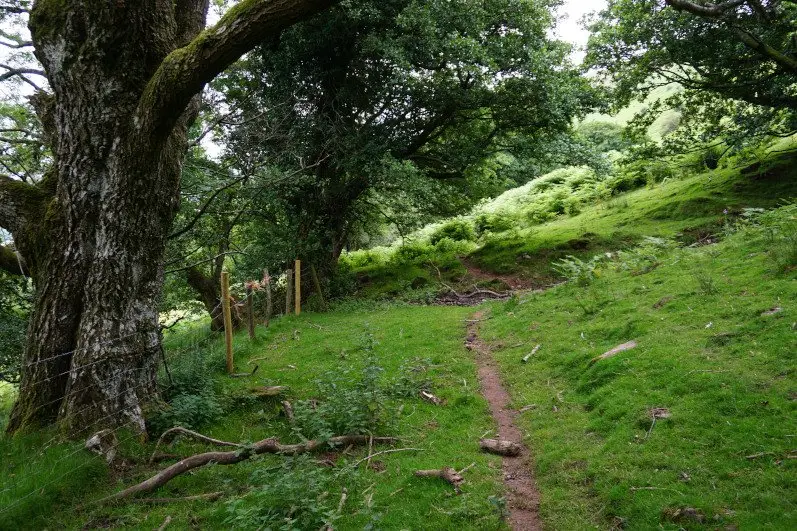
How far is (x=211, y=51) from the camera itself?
5293 mm

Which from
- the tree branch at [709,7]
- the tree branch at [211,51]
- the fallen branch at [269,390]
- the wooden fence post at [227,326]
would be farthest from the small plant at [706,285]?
the wooden fence post at [227,326]

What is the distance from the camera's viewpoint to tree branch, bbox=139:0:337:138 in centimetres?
490

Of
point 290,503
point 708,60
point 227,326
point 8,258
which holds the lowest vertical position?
point 290,503

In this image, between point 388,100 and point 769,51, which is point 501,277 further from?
point 769,51

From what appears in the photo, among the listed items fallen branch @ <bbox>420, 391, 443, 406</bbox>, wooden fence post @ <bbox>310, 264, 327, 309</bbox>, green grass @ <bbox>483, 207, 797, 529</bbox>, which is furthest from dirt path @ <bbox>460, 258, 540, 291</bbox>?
fallen branch @ <bbox>420, 391, 443, 406</bbox>

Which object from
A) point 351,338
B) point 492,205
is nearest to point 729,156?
point 492,205

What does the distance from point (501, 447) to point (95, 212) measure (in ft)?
19.8

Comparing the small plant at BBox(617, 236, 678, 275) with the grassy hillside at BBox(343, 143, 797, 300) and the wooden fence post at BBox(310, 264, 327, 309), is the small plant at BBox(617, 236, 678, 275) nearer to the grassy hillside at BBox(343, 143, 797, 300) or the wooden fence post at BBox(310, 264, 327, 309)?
the grassy hillside at BBox(343, 143, 797, 300)

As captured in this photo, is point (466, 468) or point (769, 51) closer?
point (466, 468)

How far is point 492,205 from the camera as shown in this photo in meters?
28.6

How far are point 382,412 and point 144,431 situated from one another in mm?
3158

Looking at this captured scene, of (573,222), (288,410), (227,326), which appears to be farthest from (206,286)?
(573,222)

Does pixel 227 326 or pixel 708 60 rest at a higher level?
pixel 708 60

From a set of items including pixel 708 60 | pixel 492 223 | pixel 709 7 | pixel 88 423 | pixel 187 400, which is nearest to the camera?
pixel 709 7
